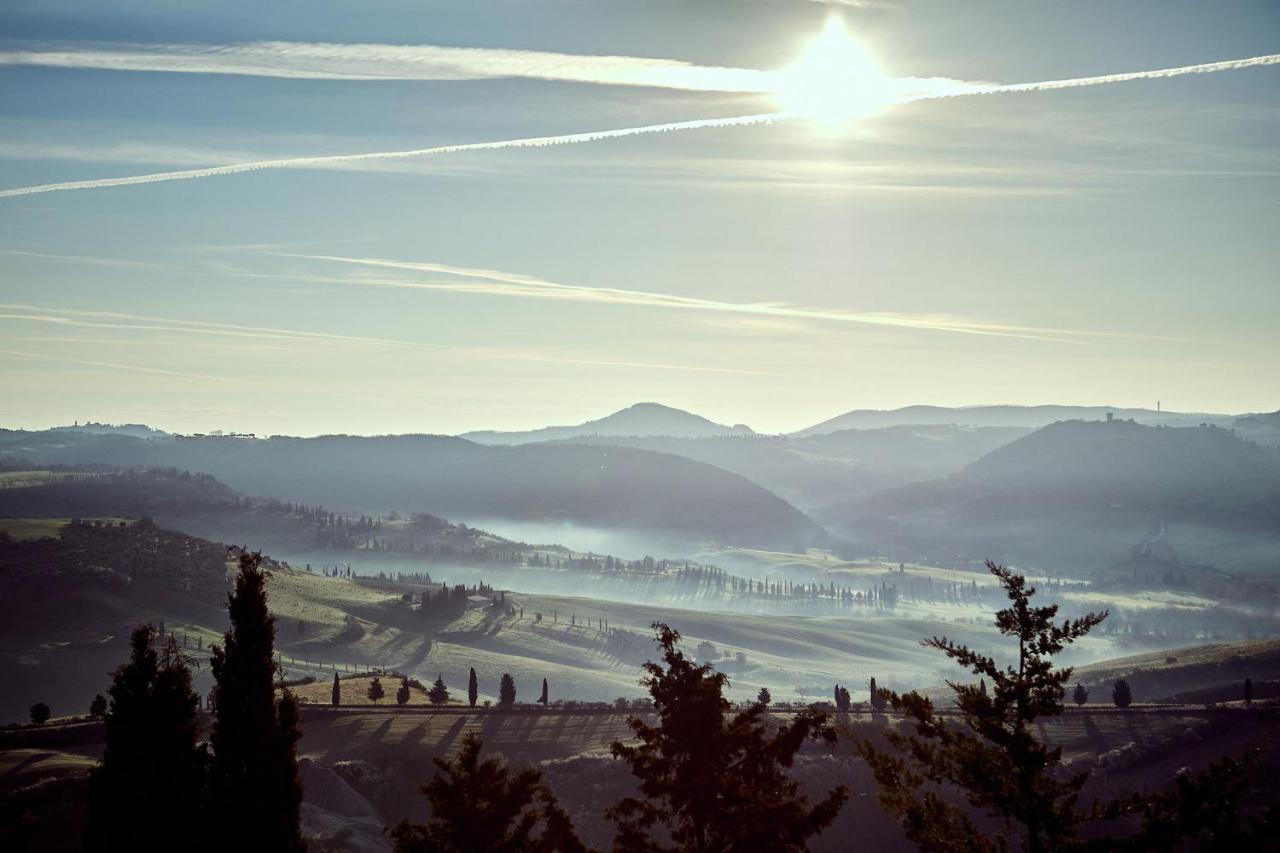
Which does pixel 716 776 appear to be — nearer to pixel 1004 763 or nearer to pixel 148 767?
pixel 1004 763

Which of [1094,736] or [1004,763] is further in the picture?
[1094,736]

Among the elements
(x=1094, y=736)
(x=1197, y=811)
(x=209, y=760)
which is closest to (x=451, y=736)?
(x=1094, y=736)

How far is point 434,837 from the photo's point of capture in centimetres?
3572

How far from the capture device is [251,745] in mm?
45625

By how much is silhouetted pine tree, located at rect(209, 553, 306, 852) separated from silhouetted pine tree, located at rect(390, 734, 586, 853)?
1073cm

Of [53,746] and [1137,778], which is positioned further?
[1137,778]

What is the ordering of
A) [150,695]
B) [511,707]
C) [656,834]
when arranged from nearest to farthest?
[150,695]
[656,834]
[511,707]

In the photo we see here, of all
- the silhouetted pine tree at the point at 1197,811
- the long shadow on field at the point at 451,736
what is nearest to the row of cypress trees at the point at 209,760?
the silhouetted pine tree at the point at 1197,811

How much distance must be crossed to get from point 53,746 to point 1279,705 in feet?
391

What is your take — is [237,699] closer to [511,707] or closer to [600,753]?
[600,753]

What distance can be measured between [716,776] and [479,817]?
7.44 metres

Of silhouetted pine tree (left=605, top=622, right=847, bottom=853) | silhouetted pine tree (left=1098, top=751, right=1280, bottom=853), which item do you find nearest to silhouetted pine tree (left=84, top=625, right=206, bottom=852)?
silhouetted pine tree (left=605, top=622, right=847, bottom=853)

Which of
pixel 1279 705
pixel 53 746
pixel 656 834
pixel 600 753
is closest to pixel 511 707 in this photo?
pixel 600 753

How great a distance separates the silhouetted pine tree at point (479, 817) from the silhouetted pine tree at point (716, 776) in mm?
2580
